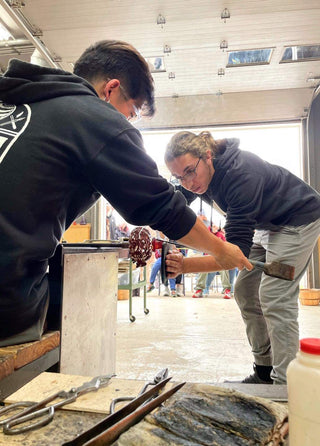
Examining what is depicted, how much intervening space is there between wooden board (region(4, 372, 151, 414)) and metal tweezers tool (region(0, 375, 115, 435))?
1 centimetres

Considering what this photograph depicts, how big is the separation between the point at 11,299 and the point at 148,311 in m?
3.32

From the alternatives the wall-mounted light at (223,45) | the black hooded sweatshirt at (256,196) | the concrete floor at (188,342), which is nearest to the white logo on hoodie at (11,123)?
the black hooded sweatshirt at (256,196)

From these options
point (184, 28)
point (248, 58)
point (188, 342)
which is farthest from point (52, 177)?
point (248, 58)

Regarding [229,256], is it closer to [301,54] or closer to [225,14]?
[225,14]

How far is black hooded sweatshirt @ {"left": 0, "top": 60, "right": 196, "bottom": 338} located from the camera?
78cm

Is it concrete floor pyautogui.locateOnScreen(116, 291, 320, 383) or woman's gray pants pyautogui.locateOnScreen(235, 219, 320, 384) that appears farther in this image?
concrete floor pyautogui.locateOnScreen(116, 291, 320, 383)

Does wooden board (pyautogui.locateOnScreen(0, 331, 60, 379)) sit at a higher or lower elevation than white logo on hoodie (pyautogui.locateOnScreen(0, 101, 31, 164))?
lower

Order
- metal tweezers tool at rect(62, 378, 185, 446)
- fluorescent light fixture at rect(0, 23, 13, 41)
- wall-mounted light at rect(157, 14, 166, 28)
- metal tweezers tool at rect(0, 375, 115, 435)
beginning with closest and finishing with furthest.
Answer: metal tweezers tool at rect(62, 378, 185, 446), metal tweezers tool at rect(0, 375, 115, 435), wall-mounted light at rect(157, 14, 166, 28), fluorescent light fixture at rect(0, 23, 13, 41)

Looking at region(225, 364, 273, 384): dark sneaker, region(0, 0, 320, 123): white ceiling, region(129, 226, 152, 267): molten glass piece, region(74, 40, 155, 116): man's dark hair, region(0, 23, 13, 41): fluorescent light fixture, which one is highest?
region(0, 23, 13, 41): fluorescent light fixture

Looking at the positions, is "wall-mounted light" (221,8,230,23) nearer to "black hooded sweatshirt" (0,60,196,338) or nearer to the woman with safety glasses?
the woman with safety glasses

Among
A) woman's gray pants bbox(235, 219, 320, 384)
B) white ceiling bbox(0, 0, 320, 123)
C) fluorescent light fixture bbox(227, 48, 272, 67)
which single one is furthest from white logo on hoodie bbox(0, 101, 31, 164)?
fluorescent light fixture bbox(227, 48, 272, 67)

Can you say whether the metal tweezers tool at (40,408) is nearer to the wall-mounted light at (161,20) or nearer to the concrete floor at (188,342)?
the concrete floor at (188,342)

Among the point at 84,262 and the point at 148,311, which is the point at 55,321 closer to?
the point at 84,262

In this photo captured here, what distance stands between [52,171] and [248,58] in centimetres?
477
